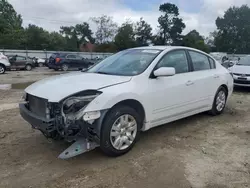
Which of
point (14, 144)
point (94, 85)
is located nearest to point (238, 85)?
point (94, 85)

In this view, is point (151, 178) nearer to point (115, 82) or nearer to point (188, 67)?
point (115, 82)

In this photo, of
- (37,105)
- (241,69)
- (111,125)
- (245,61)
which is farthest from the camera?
(245,61)

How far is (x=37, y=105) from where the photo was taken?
11.9 ft

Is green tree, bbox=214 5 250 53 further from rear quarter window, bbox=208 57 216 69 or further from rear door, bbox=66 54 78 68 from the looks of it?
rear quarter window, bbox=208 57 216 69

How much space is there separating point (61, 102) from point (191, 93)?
8.29 ft

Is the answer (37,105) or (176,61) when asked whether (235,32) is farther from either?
(37,105)

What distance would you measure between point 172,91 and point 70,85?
1.73 m

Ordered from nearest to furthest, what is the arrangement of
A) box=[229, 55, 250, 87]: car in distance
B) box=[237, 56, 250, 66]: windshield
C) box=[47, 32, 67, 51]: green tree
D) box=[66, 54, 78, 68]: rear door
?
box=[229, 55, 250, 87]: car in distance
box=[237, 56, 250, 66]: windshield
box=[66, 54, 78, 68]: rear door
box=[47, 32, 67, 51]: green tree

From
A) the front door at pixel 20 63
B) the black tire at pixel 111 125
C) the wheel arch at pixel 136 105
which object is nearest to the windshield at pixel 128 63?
the wheel arch at pixel 136 105

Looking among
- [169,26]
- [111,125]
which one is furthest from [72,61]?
[169,26]

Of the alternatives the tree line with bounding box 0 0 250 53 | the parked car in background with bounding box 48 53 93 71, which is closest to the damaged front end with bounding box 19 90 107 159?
the parked car in background with bounding box 48 53 93 71

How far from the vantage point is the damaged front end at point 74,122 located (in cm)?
326

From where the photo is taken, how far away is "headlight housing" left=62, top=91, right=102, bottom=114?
131 inches

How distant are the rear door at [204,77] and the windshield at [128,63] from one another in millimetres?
1009
